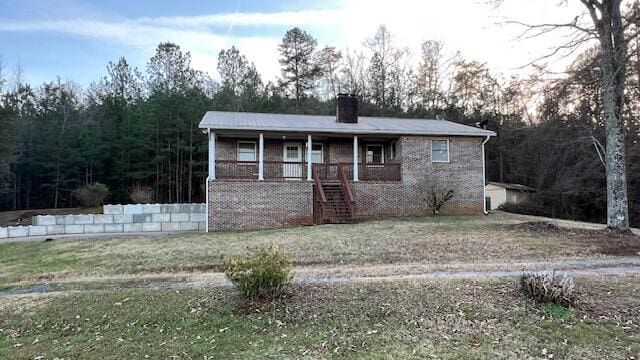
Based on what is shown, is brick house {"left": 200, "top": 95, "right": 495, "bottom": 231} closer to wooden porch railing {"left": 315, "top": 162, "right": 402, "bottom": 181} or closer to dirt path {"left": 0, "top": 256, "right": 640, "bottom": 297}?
wooden porch railing {"left": 315, "top": 162, "right": 402, "bottom": 181}

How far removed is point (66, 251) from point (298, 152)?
10036mm

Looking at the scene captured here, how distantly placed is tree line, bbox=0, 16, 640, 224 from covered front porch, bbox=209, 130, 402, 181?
11.0m

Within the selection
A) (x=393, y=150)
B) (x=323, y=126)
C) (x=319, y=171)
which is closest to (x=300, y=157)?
(x=319, y=171)

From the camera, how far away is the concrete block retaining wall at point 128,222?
18.0m

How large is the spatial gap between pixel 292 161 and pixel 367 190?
3.55 meters

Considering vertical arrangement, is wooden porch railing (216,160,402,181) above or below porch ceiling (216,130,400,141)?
below

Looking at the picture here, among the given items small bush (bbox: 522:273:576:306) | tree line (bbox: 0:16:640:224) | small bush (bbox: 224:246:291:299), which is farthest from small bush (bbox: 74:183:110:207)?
small bush (bbox: 522:273:576:306)

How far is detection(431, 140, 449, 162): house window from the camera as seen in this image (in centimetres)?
1906

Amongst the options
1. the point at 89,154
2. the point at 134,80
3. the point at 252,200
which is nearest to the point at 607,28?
the point at 252,200

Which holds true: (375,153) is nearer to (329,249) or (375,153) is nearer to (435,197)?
(435,197)

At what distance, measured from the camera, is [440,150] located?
19172mm

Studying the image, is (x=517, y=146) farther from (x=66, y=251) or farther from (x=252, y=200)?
(x=66, y=251)

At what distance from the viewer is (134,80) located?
40.8 meters

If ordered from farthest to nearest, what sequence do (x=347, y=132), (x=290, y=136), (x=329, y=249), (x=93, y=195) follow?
1. (x=93, y=195)
2. (x=290, y=136)
3. (x=347, y=132)
4. (x=329, y=249)
